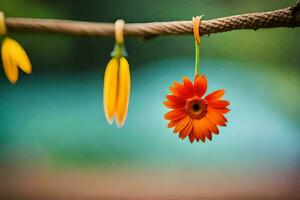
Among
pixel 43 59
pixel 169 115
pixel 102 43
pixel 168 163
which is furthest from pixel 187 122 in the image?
pixel 43 59

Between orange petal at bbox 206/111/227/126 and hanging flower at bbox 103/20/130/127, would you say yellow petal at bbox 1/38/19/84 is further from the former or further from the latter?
orange petal at bbox 206/111/227/126

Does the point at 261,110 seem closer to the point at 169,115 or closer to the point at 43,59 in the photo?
the point at 169,115

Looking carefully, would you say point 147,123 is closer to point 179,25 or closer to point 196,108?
point 196,108

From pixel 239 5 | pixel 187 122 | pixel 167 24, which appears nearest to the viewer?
pixel 167 24

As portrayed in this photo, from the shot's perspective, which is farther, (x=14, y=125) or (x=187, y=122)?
(x=14, y=125)

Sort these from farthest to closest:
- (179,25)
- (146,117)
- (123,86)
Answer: (146,117) → (123,86) → (179,25)

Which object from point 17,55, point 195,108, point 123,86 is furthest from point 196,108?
point 17,55

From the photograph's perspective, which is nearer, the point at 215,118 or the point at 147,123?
the point at 215,118

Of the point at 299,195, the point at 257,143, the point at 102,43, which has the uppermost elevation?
the point at 102,43
